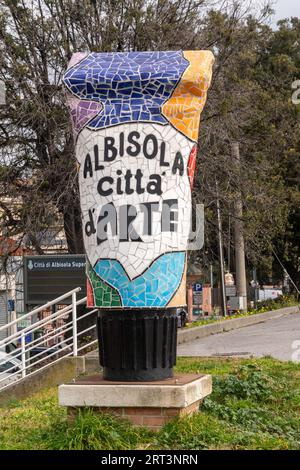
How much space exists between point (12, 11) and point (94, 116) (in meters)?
12.2

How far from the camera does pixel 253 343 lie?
16.6 m

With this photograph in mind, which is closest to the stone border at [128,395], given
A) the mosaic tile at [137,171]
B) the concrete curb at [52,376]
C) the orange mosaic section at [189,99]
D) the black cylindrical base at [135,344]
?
the black cylindrical base at [135,344]

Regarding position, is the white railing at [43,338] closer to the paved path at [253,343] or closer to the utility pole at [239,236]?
the paved path at [253,343]

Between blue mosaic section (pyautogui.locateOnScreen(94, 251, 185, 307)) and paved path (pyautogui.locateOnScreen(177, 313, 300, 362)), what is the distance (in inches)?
242

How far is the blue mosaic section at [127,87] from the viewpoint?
781 centimetres

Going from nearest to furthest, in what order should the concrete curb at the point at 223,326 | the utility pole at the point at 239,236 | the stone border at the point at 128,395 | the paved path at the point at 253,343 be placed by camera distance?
the stone border at the point at 128,395 < the paved path at the point at 253,343 < the concrete curb at the point at 223,326 < the utility pole at the point at 239,236

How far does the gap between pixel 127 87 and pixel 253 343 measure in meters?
9.61

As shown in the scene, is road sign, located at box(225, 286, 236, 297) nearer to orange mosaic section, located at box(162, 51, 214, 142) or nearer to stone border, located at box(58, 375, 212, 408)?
orange mosaic section, located at box(162, 51, 214, 142)

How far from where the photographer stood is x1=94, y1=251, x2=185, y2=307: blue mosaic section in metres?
7.63

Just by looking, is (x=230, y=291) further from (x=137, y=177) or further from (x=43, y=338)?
(x=137, y=177)

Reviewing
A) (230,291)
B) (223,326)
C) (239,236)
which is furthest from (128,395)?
(230,291)

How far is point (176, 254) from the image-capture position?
7852mm

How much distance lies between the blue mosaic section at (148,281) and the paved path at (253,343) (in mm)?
6155

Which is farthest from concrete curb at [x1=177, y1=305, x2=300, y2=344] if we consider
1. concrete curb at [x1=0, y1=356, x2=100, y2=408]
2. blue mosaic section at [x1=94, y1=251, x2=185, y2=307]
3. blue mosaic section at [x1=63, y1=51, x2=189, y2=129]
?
blue mosaic section at [x1=63, y1=51, x2=189, y2=129]
